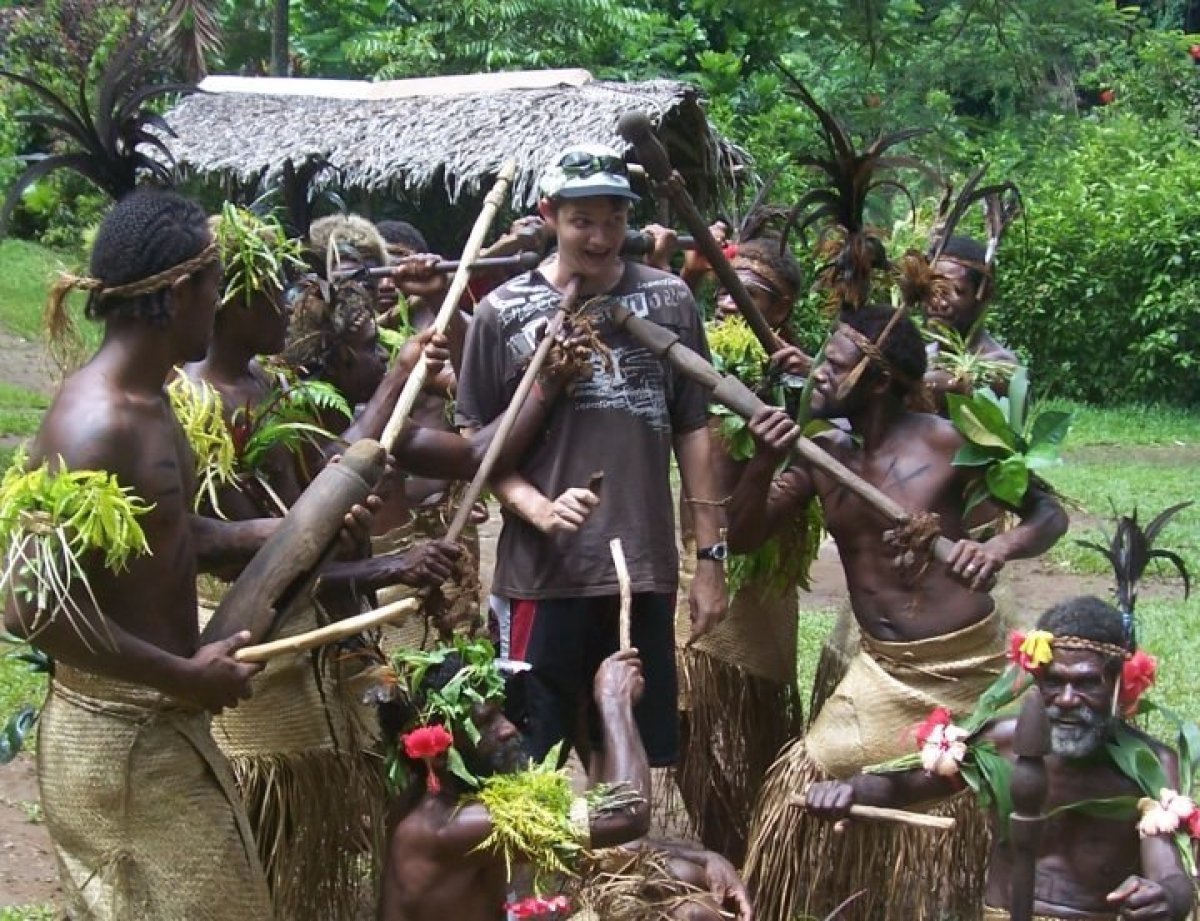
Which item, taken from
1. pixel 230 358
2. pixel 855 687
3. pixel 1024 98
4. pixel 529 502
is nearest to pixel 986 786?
pixel 855 687

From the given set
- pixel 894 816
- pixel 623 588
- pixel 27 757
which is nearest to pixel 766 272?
pixel 623 588

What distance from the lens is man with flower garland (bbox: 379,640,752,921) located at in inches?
A: 146

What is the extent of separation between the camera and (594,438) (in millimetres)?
4496

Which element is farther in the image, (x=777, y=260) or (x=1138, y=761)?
(x=777, y=260)

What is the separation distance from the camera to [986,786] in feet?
13.0

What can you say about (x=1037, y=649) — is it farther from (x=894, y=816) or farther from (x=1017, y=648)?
(x=894, y=816)

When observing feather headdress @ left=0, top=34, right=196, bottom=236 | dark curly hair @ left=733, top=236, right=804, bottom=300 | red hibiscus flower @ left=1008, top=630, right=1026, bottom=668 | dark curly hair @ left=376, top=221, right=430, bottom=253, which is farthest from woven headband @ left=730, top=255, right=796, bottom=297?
feather headdress @ left=0, top=34, right=196, bottom=236

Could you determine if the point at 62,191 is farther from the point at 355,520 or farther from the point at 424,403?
the point at 355,520

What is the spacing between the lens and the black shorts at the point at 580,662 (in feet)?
14.7

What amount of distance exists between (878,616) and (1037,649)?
1.01m

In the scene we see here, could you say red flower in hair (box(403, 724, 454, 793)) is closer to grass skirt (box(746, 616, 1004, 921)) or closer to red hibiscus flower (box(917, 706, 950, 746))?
red hibiscus flower (box(917, 706, 950, 746))

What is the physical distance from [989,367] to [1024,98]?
14850 millimetres

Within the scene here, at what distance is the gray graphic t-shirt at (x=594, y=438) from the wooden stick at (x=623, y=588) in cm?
6

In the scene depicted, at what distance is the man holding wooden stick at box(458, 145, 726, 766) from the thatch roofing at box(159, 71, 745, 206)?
767 cm
